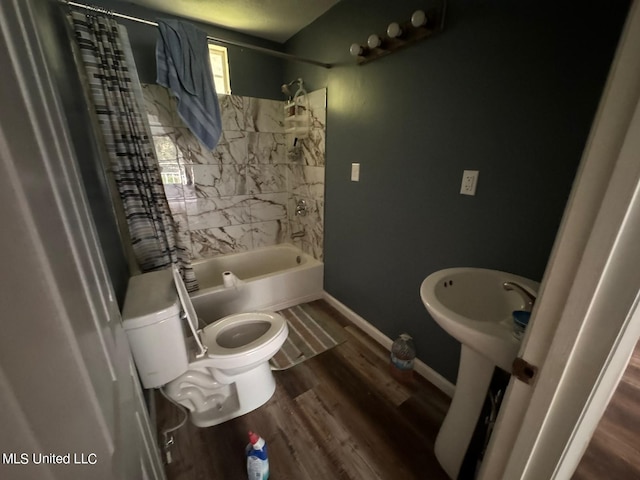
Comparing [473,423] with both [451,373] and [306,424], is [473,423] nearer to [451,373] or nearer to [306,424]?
[451,373]

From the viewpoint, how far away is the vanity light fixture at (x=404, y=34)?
3.88 feet

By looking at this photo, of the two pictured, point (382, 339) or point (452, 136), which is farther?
point (382, 339)

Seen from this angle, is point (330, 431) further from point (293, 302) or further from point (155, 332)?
point (293, 302)

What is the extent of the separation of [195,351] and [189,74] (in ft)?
6.06

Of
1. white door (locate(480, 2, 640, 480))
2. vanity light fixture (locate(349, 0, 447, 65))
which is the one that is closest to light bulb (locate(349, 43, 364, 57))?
vanity light fixture (locate(349, 0, 447, 65))

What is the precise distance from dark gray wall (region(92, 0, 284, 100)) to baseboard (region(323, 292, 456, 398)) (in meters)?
2.13

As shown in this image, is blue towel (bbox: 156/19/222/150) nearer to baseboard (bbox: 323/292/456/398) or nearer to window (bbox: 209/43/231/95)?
window (bbox: 209/43/231/95)

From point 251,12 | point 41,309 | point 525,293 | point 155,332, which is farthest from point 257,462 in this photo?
point 251,12

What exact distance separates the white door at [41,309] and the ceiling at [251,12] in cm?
180

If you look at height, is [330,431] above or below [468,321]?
below

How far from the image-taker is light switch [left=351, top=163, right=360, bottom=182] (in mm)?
1822

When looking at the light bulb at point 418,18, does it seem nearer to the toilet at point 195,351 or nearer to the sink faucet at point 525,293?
the sink faucet at point 525,293

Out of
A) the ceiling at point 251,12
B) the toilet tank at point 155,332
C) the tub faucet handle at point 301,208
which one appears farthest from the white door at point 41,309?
the tub faucet handle at point 301,208

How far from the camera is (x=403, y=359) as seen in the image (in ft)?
5.16
